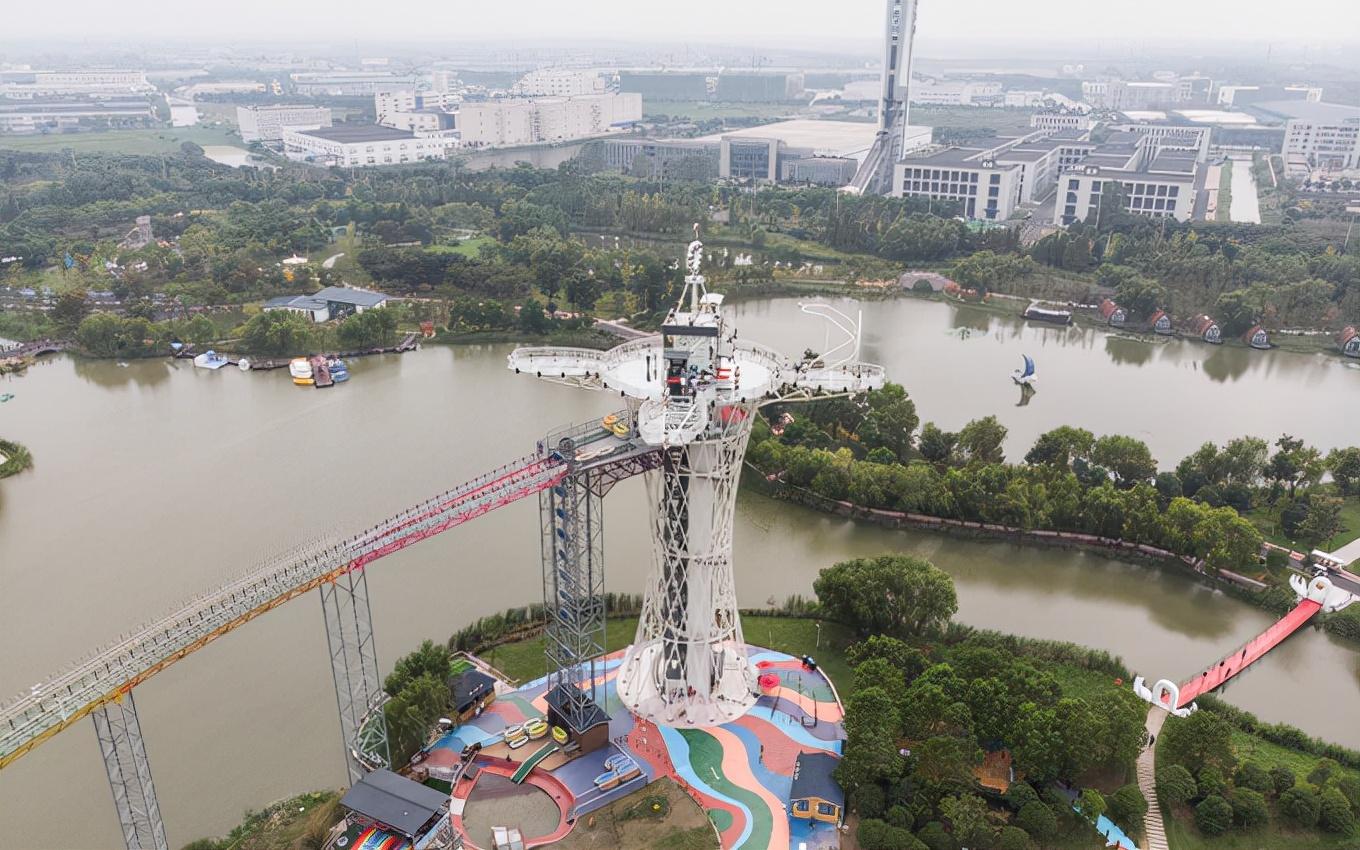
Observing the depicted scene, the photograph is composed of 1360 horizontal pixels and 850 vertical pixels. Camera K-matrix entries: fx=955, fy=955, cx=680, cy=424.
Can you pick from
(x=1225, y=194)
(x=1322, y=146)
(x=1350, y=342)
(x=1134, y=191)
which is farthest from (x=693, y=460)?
(x=1322, y=146)

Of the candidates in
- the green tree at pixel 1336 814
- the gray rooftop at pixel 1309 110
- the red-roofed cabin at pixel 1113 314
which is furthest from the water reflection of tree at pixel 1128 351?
the gray rooftop at pixel 1309 110

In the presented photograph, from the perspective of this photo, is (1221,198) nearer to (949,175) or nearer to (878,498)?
(949,175)

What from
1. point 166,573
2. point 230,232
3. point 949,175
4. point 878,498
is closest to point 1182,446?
point 878,498

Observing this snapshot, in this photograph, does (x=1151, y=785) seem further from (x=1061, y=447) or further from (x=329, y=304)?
(x=329, y=304)

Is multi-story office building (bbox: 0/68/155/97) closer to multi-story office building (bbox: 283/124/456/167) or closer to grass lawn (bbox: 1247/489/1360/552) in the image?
multi-story office building (bbox: 283/124/456/167)

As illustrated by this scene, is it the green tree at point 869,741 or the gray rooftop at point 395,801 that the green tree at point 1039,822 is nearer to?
the green tree at point 869,741

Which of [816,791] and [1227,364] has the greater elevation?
[816,791]
